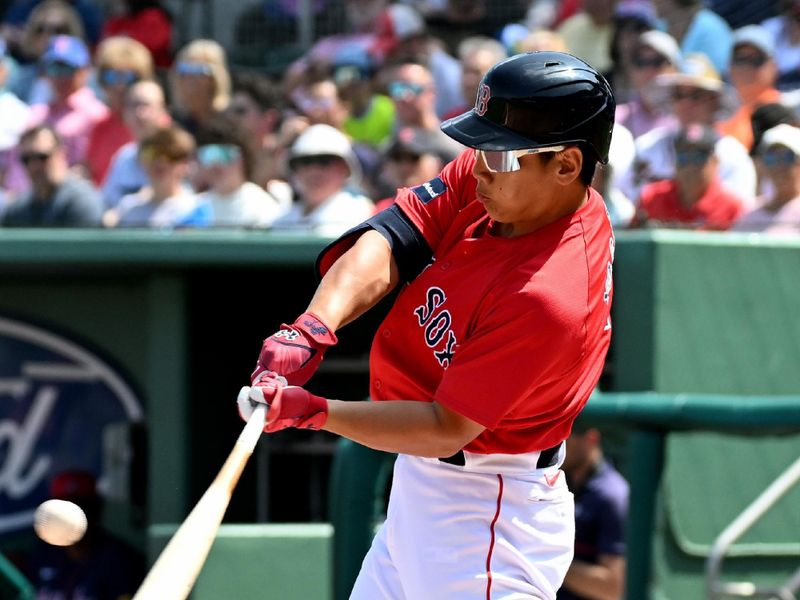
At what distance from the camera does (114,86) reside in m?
7.14

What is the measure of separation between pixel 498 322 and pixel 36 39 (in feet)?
19.9

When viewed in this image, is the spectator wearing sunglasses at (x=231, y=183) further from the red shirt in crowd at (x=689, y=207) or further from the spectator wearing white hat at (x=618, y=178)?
the red shirt in crowd at (x=689, y=207)

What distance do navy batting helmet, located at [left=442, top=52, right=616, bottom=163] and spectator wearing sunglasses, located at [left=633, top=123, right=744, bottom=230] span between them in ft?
7.77

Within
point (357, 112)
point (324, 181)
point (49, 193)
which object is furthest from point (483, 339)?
point (357, 112)

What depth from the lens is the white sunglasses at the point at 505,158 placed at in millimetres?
2701

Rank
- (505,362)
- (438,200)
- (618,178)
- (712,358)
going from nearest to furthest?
(505,362) < (438,200) < (618,178) < (712,358)

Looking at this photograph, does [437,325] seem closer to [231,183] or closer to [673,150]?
[673,150]

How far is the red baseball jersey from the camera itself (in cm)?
267

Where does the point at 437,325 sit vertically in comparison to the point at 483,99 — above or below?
below

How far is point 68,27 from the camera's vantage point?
7.93 metres

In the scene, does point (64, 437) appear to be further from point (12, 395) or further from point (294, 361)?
point (294, 361)

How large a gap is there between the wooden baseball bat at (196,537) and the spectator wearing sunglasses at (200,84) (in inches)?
184

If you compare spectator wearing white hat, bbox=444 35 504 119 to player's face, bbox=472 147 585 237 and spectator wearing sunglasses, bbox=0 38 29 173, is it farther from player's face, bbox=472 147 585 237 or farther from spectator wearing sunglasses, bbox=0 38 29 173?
player's face, bbox=472 147 585 237

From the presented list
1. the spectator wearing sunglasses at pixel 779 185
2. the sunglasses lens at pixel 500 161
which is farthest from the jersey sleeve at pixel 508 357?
the spectator wearing sunglasses at pixel 779 185
